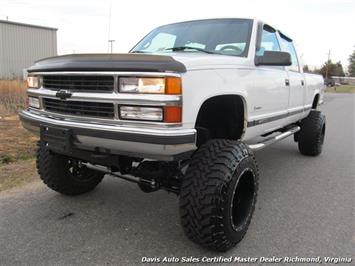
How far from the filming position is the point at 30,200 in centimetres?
417

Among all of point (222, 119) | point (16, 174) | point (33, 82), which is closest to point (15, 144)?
point (16, 174)

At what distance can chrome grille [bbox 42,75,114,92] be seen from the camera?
9.22ft

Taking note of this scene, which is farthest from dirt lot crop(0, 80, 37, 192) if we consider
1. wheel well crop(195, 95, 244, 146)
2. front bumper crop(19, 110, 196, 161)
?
wheel well crop(195, 95, 244, 146)

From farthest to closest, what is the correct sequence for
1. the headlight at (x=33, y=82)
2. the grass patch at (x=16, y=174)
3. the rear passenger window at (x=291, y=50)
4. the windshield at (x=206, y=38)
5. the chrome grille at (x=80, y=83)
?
the rear passenger window at (x=291, y=50) → the grass patch at (x=16, y=174) → the windshield at (x=206, y=38) → the headlight at (x=33, y=82) → the chrome grille at (x=80, y=83)

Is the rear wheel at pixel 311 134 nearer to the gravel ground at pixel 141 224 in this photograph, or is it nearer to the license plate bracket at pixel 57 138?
the gravel ground at pixel 141 224

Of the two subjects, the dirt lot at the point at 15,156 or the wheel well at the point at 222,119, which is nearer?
the wheel well at the point at 222,119

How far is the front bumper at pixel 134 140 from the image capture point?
8.65 ft

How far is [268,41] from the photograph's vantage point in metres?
4.64

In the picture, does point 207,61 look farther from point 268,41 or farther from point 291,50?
point 291,50

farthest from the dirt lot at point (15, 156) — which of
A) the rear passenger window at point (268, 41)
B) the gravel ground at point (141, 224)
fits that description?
the rear passenger window at point (268, 41)

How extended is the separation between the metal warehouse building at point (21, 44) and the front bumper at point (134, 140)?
2586 cm

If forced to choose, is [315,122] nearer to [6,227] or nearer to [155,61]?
[155,61]

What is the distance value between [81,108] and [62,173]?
4.18 feet

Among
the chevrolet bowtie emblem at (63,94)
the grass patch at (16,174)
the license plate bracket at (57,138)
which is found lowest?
the grass patch at (16,174)
